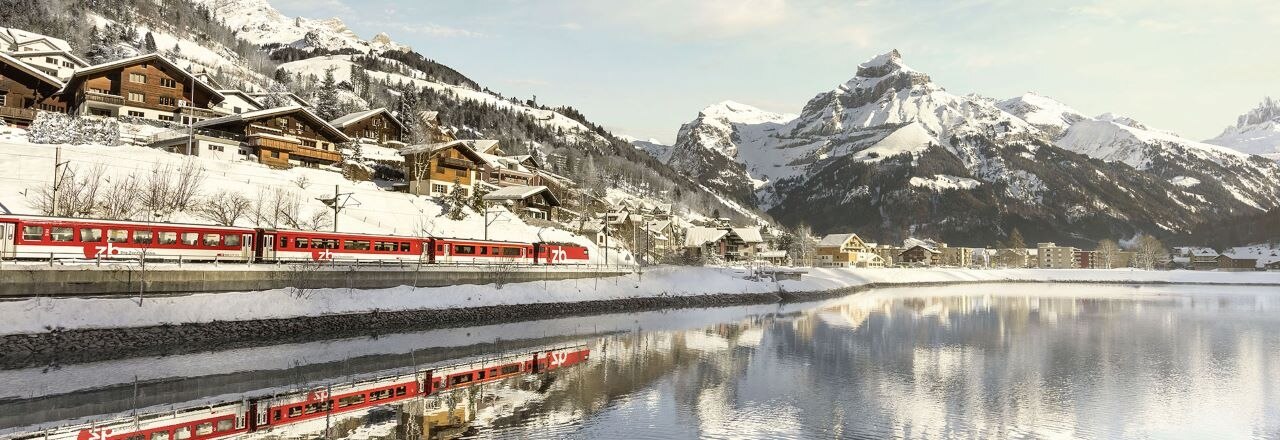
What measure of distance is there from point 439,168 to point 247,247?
1561 inches

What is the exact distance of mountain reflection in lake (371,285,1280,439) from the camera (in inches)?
829

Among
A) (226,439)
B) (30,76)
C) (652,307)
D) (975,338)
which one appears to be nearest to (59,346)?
(226,439)

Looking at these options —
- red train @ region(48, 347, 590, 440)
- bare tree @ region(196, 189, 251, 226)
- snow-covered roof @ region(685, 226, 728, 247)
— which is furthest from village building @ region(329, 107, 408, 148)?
red train @ region(48, 347, 590, 440)

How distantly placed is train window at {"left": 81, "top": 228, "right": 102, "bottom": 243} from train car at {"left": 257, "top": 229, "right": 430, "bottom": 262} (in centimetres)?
750

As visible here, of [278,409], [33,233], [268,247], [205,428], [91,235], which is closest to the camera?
[205,428]

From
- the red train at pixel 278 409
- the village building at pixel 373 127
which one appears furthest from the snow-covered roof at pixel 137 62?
the red train at pixel 278 409

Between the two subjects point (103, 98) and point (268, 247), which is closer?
point (268, 247)

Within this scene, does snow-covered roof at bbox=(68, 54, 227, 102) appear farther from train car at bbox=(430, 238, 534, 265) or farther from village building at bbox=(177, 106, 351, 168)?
train car at bbox=(430, 238, 534, 265)

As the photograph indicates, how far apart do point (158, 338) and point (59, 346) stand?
136 inches

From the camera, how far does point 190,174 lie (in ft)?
180

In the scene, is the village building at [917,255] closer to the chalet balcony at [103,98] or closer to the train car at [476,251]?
the train car at [476,251]

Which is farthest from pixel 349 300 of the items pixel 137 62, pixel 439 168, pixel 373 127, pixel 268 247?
pixel 373 127

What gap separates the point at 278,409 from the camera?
21625 millimetres

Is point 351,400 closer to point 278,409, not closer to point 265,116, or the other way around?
point 278,409
